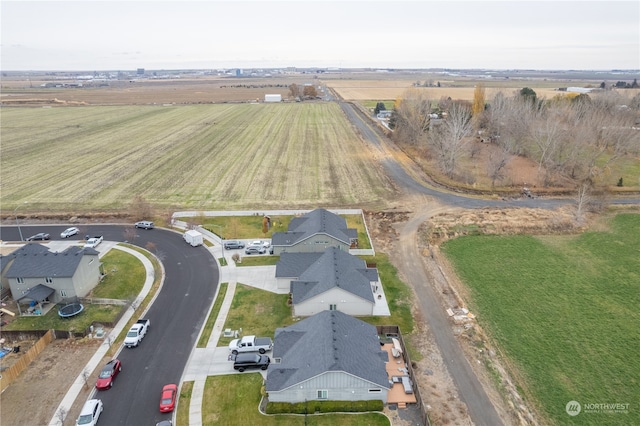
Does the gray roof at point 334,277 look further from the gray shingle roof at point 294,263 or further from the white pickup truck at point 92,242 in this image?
the white pickup truck at point 92,242

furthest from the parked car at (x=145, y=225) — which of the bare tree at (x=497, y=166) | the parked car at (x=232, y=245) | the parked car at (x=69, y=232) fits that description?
the bare tree at (x=497, y=166)

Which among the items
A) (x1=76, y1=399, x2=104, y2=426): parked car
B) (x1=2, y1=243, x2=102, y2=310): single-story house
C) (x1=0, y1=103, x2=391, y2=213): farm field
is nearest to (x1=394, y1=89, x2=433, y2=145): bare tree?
(x1=0, y1=103, x2=391, y2=213): farm field

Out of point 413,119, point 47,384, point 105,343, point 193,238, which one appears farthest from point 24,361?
point 413,119

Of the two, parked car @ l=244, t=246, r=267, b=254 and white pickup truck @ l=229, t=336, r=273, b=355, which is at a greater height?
parked car @ l=244, t=246, r=267, b=254

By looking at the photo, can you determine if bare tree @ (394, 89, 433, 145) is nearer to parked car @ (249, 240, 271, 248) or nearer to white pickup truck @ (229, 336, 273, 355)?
parked car @ (249, 240, 271, 248)

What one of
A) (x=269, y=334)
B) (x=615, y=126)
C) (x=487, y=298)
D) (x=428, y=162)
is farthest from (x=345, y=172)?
(x=615, y=126)

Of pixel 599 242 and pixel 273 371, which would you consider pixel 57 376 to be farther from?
pixel 599 242
